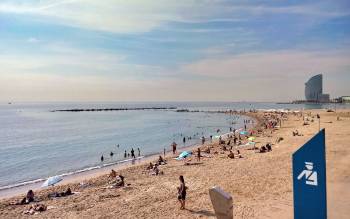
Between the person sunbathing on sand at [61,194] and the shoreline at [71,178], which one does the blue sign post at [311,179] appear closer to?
the person sunbathing on sand at [61,194]

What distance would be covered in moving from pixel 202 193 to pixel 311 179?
1309 cm

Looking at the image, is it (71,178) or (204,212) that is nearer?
(204,212)

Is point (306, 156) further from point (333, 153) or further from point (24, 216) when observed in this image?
point (333, 153)

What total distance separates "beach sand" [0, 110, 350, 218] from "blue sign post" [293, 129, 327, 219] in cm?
727

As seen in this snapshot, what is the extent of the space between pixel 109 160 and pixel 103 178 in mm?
13019

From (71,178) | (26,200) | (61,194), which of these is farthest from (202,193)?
(71,178)

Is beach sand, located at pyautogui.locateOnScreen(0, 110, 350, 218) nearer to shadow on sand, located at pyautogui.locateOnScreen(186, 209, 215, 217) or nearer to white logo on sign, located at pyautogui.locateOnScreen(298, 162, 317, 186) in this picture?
shadow on sand, located at pyautogui.locateOnScreen(186, 209, 215, 217)

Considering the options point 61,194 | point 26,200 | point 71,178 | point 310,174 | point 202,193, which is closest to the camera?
point 310,174

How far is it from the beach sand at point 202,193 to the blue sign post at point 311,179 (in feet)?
23.8

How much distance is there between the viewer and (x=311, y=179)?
519 centimetres

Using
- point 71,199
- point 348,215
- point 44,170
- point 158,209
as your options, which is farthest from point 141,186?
point 44,170

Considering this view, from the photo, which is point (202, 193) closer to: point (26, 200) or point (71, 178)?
point (26, 200)

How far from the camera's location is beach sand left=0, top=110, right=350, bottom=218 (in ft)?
46.3

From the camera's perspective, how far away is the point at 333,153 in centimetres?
2491
